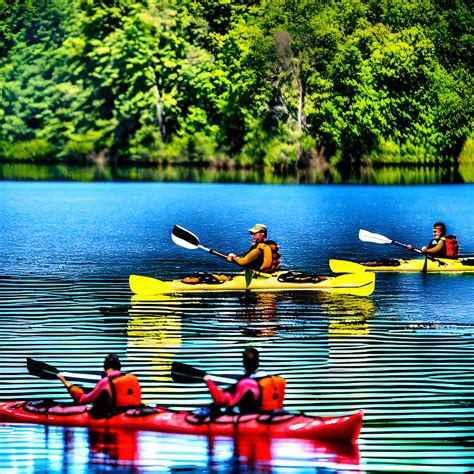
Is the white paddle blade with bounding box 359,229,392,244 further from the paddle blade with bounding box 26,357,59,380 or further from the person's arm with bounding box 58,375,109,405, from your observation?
the person's arm with bounding box 58,375,109,405

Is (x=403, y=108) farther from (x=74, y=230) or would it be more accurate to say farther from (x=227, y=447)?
(x=227, y=447)

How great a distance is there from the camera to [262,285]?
103 feet

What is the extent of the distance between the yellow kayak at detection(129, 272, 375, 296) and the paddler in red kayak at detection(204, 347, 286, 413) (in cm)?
1315

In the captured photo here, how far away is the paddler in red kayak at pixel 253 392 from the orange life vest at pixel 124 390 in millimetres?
979

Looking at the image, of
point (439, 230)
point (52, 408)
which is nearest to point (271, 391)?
point (52, 408)

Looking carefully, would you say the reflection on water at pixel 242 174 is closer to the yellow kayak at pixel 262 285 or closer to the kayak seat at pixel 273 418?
the yellow kayak at pixel 262 285

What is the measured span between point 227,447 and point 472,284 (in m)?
17.0

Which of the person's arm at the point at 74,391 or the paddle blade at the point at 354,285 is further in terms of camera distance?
the paddle blade at the point at 354,285

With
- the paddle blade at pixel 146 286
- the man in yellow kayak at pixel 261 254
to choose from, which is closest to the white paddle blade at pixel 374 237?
the man in yellow kayak at pixel 261 254

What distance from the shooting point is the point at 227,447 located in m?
17.8

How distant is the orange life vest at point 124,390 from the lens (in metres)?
18.2

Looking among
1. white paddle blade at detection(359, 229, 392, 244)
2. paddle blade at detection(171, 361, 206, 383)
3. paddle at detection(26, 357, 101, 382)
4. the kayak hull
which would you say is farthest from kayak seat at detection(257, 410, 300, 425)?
white paddle blade at detection(359, 229, 392, 244)

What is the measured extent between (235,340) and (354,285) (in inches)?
274

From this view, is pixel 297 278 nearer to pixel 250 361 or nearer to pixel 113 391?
pixel 113 391
